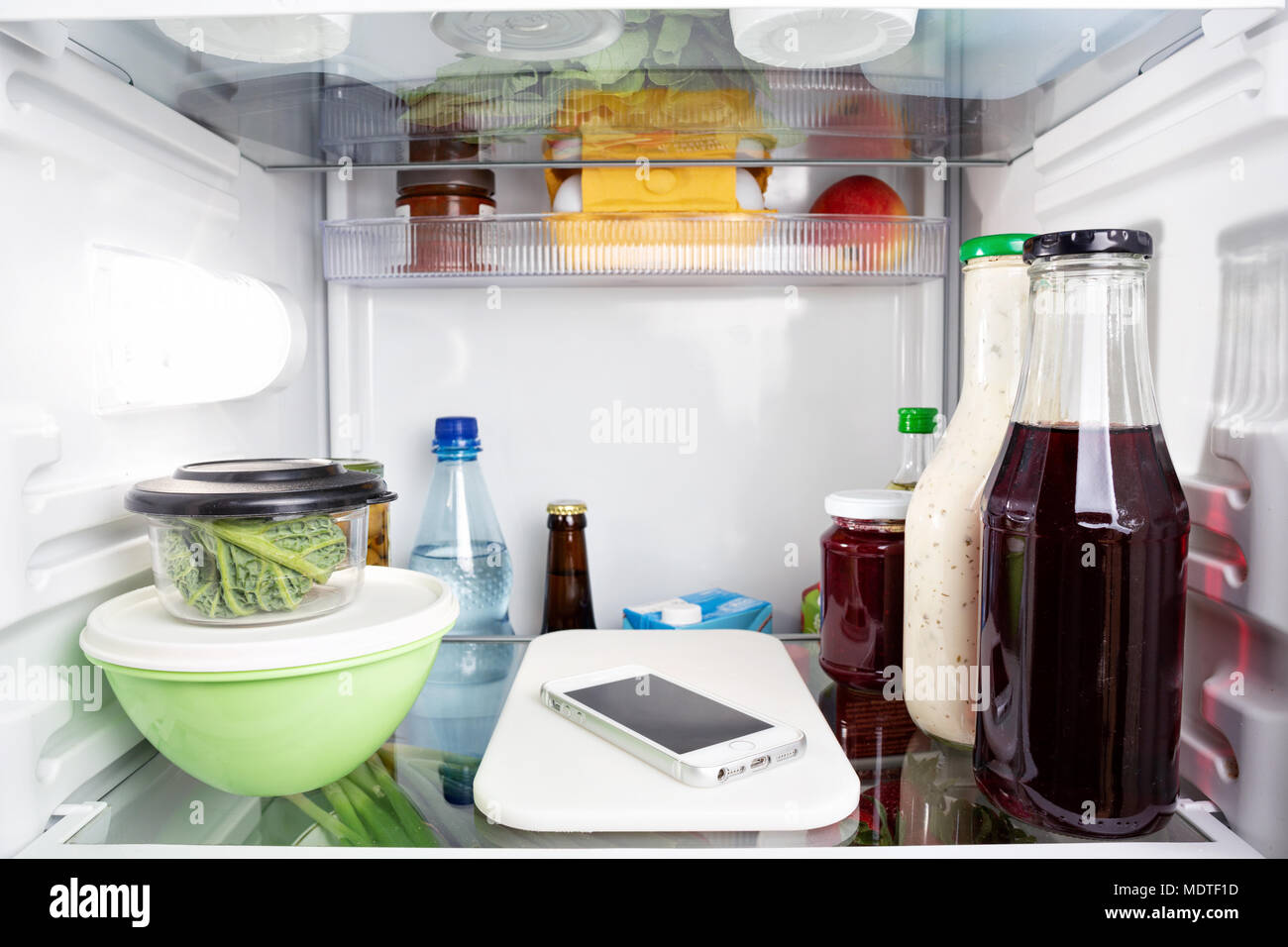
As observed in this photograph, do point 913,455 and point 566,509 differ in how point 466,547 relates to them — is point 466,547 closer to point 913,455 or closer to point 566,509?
point 566,509

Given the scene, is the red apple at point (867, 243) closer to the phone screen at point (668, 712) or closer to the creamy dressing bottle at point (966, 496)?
the creamy dressing bottle at point (966, 496)

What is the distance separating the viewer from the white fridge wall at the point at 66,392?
1.73 feet

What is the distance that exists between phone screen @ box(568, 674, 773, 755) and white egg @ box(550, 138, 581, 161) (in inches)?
19.1

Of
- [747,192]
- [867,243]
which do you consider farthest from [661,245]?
[867,243]

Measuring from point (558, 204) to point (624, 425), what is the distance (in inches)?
9.8

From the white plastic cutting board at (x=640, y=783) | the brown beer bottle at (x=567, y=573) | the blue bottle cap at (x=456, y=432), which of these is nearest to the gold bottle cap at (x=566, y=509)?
the brown beer bottle at (x=567, y=573)

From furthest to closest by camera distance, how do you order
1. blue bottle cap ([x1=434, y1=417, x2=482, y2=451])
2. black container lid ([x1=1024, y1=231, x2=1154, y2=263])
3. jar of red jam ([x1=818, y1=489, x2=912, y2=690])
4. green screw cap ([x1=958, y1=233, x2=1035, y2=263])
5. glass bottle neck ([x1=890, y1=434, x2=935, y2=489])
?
blue bottle cap ([x1=434, y1=417, x2=482, y2=451]) < glass bottle neck ([x1=890, y1=434, x2=935, y2=489]) < jar of red jam ([x1=818, y1=489, x2=912, y2=690]) < green screw cap ([x1=958, y1=233, x2=1035, y2=263]) < black container lid ([x1=1024, y1=231, x2=1154, y2=263])

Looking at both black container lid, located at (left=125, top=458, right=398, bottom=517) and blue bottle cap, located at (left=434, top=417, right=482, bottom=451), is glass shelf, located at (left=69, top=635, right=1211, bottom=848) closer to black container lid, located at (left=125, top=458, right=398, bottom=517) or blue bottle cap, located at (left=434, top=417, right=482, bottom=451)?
black container lid, located at (left=125, top=458, right=398, bottom=517)

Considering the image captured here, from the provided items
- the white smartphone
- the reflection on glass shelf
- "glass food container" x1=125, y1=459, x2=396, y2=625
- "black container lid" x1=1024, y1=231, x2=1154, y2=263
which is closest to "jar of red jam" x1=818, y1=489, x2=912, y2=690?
the reflection on glass shelf

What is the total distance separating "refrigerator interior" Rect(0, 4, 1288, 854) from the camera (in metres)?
0.54

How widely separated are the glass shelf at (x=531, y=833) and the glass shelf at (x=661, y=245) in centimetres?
45

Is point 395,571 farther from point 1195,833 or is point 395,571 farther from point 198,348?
point 1195,833

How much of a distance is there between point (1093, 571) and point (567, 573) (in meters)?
0.55

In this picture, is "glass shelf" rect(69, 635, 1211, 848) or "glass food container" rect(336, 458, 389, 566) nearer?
"glass shelf" rect(69, 635, 1211, 848)
